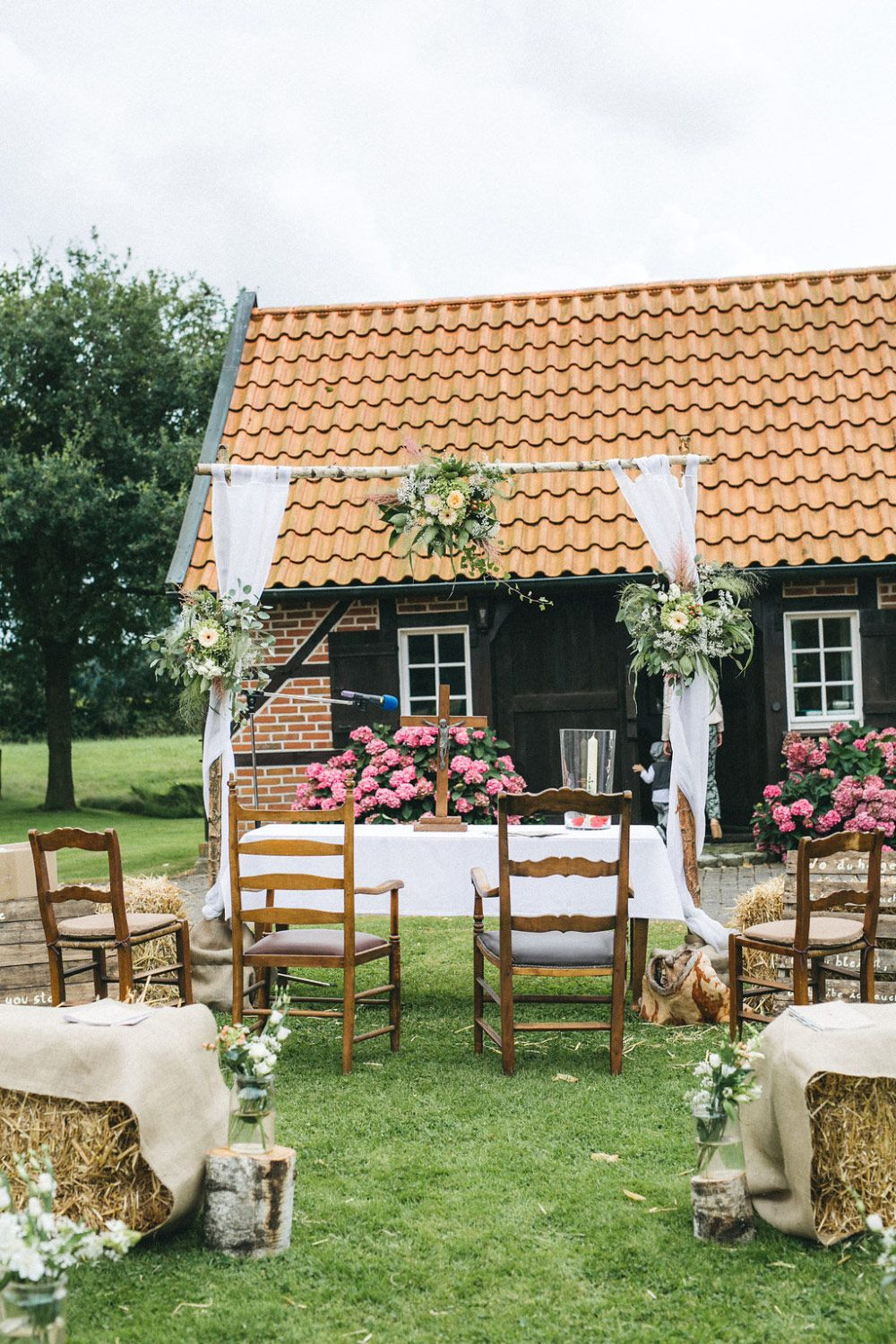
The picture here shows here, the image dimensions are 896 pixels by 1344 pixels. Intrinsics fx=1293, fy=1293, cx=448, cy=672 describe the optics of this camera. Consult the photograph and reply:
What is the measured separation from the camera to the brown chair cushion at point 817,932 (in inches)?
207

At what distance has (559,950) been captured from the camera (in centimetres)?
548

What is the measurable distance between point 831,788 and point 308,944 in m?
6.08

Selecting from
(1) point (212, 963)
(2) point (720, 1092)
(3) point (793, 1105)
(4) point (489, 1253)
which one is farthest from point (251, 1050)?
(1) point (212, 963)

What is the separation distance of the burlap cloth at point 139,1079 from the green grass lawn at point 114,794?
8113mm

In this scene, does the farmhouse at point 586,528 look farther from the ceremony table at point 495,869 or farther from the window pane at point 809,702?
the ceremony table at point 495,869

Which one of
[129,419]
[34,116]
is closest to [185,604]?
[129,419]

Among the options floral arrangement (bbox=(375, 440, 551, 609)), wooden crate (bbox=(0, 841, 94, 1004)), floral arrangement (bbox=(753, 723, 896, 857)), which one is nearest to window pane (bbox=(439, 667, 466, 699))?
floral arrangement (bbox=(753, 723, 896, 857))

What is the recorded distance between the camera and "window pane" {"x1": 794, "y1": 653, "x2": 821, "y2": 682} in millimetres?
11305

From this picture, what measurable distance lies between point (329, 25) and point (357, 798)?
700cm

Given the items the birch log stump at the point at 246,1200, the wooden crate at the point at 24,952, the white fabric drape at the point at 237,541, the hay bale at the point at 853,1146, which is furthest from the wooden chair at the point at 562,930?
the wooden crate at the point at 24,952

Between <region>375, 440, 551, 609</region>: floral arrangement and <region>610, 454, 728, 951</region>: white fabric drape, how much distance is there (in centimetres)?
72

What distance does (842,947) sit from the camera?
5246 millimetres

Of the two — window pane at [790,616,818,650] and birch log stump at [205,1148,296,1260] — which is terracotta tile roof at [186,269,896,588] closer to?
window pane at [790,616,818,650]

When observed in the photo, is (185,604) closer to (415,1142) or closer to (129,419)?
(415,1142)
